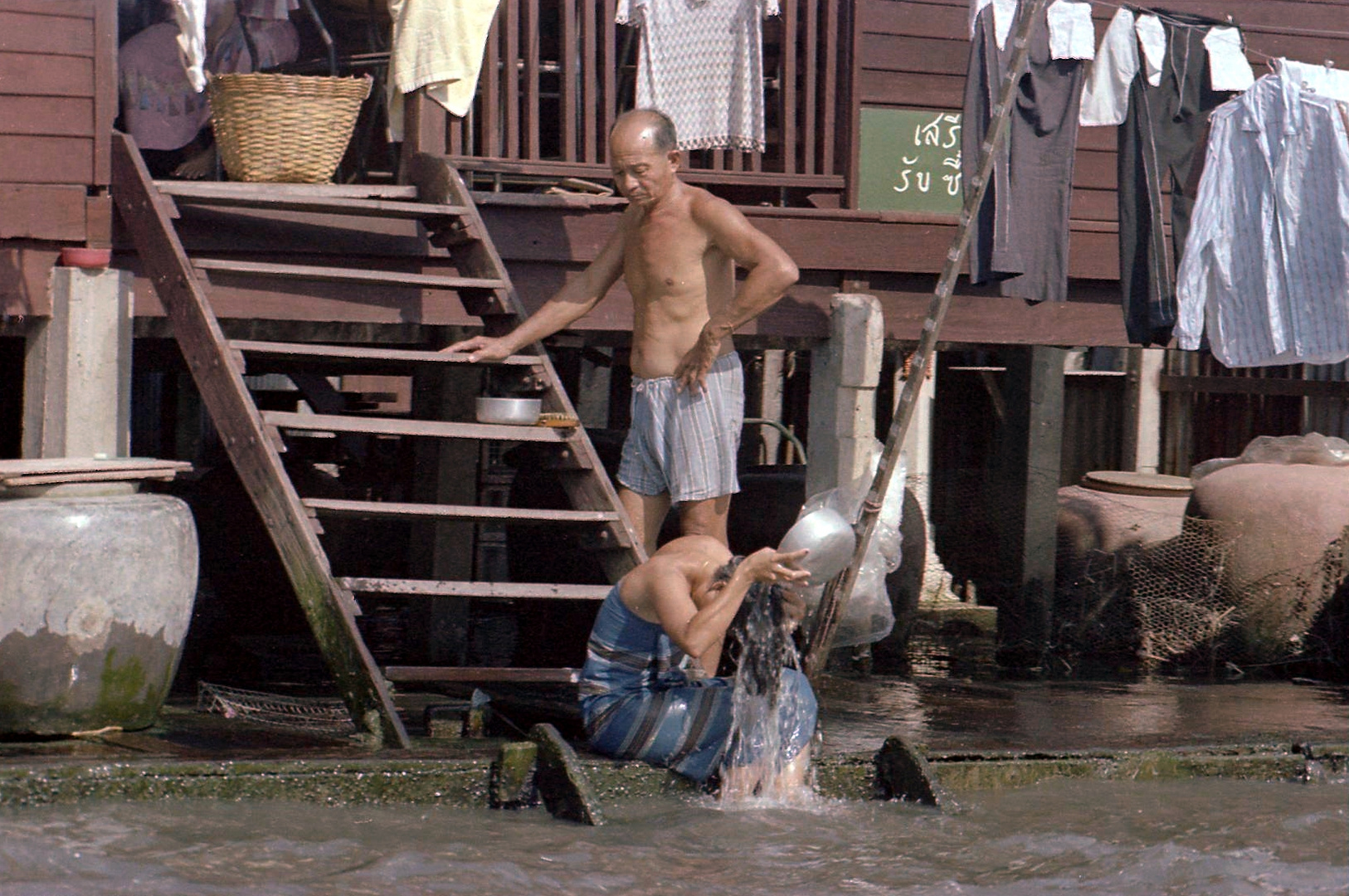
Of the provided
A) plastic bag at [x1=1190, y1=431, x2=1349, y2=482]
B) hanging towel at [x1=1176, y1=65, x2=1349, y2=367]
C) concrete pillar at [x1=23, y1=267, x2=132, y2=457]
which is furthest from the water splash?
plastic bag at [x1=1190, y1=431, x2=1349, y2=482]

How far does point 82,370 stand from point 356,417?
159cm

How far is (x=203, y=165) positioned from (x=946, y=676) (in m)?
4.73

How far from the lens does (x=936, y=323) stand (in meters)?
7.36

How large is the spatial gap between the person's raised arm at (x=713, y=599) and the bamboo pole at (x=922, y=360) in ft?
5.90

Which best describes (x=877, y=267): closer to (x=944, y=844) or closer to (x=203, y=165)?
(x=203, y=165)

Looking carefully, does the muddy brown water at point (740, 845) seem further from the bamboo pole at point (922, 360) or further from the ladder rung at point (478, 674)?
the bamboo pole at point (922, 360)

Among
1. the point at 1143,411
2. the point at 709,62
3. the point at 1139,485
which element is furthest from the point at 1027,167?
the point at 1143,411

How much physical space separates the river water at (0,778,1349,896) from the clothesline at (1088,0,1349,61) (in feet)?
14.1

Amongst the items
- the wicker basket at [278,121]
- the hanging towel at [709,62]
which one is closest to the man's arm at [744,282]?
the hanging towel at [709,62]

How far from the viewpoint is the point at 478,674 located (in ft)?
21.3

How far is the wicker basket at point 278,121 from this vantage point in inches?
306

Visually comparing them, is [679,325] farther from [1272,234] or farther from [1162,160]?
[1272,234]

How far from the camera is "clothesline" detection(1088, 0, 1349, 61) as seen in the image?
8.81 m

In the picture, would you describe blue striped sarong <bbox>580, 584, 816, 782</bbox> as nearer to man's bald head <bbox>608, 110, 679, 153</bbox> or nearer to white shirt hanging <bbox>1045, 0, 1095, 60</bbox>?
man's bald head <bbox>608, 110, 679, 153</bbox>
